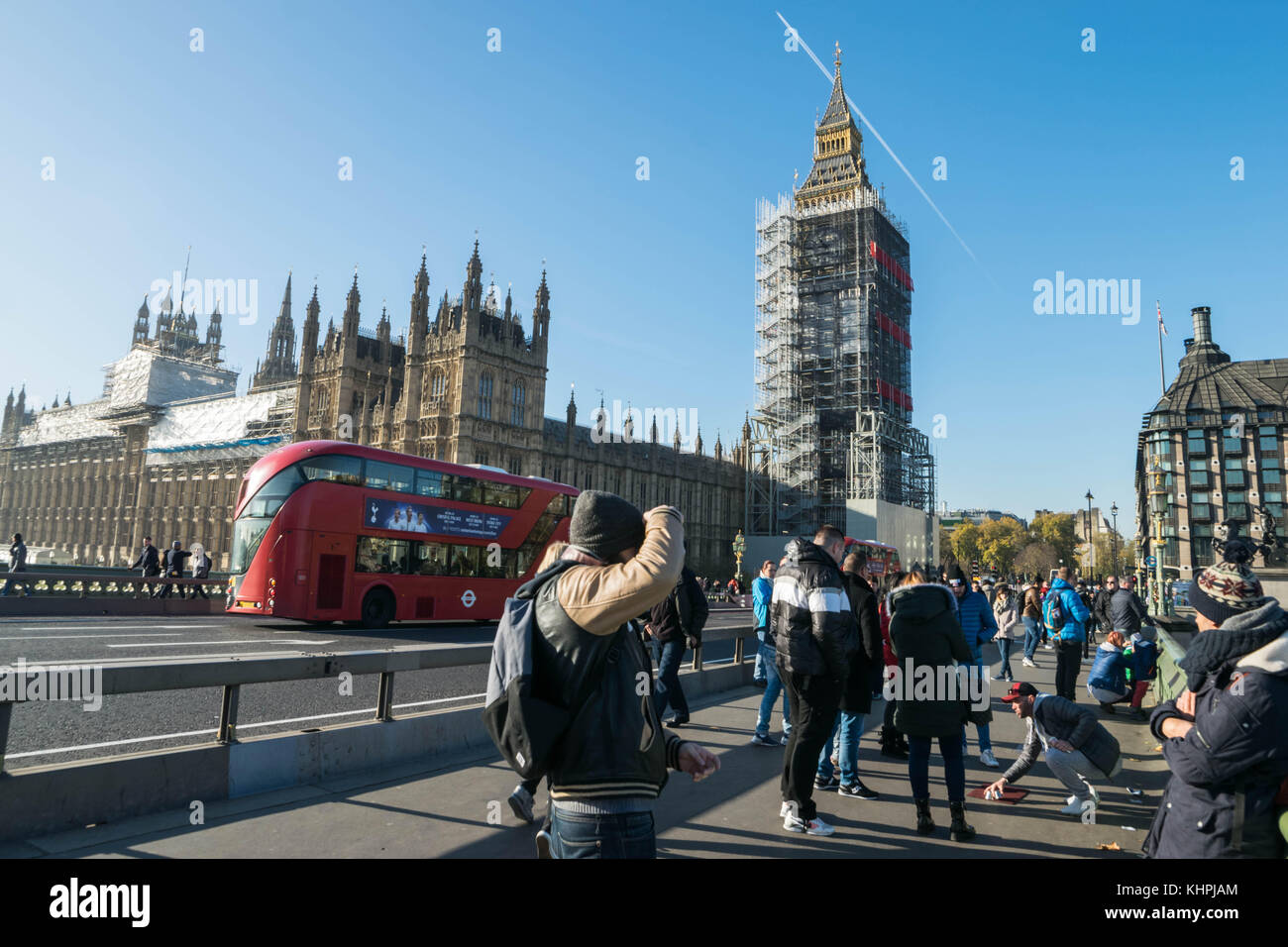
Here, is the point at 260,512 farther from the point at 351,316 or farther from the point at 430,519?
the point at 351,316

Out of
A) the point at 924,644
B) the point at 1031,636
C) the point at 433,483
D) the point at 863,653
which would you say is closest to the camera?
the point at 924,644

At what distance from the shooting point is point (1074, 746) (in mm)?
5418

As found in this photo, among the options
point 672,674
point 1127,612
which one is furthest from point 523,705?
point 1127,612

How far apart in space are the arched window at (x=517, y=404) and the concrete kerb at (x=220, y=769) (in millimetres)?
47132

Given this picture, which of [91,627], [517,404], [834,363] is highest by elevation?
[834,363]

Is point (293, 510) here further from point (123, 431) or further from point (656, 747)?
point (123, 431)

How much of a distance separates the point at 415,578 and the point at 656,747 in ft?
51.6

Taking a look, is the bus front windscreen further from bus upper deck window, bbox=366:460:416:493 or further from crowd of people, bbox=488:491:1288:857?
crowd of people, bbox=488:491:1288:857

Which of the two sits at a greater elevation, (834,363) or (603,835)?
(834,363)

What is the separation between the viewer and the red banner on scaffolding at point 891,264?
6012 centimetres

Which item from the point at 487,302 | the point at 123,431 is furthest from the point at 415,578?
the point at 123,431

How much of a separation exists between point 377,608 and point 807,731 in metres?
13.6

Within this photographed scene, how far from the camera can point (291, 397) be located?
201 feet

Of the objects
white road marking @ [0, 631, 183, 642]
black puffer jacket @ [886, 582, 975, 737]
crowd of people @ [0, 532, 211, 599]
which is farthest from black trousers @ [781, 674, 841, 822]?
crowd of people @ [0, 532, 211, 599]
